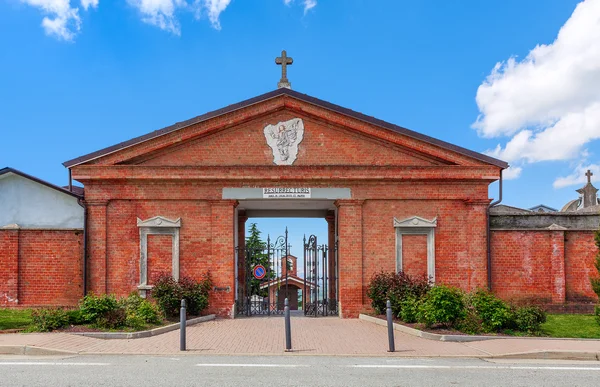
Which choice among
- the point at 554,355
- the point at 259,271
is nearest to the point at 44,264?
the point at 259,271

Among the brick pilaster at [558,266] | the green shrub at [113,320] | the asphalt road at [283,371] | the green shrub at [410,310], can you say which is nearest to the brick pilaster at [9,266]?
the green shrub at [113,320]

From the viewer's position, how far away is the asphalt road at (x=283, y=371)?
8.46m

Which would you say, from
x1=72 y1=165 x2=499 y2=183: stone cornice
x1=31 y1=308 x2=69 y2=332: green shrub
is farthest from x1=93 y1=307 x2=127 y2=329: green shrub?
x1=72 y1=165 x2=499 y2=183: stone cornice

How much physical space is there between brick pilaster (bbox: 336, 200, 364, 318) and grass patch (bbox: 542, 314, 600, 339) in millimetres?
5642

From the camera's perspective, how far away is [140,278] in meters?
18.2

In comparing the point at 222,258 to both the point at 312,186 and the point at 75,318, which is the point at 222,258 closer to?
the point at 312,186

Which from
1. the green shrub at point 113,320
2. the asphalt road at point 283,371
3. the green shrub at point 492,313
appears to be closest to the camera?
the asphalt road at point 283,371

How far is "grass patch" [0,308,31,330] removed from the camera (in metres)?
14.0

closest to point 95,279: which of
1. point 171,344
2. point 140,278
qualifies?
point 140,278

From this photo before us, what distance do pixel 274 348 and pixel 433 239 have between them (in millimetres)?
8337

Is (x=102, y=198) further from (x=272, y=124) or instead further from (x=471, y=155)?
(x=471, y=155)

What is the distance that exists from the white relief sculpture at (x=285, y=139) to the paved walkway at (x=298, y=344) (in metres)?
5.92

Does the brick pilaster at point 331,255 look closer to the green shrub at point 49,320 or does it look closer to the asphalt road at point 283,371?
the green shrub at point 49,320

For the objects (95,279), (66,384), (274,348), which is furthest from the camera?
(95,279)
